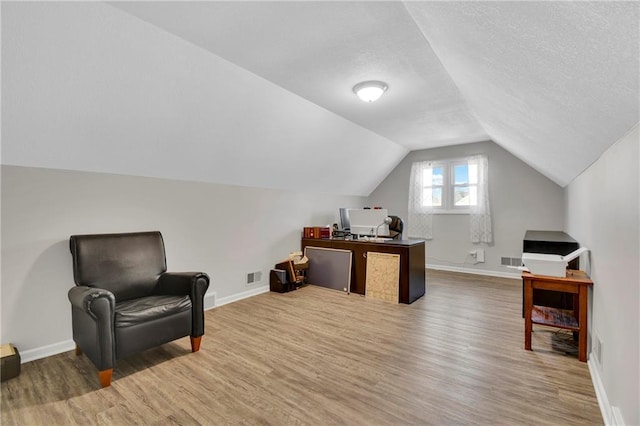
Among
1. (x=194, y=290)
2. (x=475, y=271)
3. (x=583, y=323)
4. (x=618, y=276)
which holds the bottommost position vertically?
(x=475, y=271)

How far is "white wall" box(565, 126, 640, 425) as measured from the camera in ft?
4.38

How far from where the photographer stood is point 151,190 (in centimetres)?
325

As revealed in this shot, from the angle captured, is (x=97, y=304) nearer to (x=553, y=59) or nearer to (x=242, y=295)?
(x=242, y=295)

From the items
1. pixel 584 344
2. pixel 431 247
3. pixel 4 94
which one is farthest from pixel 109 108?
pixel 431 247

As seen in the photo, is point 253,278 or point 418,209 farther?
point 418,209

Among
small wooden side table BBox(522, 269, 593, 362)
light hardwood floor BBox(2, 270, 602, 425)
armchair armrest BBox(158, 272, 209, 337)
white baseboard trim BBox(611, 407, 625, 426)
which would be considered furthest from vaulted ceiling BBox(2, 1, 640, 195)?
light hardwood floor BBox(2, 270, 602, 425)

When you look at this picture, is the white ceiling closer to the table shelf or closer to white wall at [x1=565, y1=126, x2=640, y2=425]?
white wall at [x1=565, y1=126, x2=640, y2=425]

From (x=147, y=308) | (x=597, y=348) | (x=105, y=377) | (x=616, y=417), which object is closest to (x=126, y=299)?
(x=147, y=308)

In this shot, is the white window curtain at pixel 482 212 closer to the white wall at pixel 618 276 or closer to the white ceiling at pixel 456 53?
the white ceiling at pixel 456 53

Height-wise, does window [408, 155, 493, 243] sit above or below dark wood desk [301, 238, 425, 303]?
above

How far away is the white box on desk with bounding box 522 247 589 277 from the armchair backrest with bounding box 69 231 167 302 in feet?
11.4

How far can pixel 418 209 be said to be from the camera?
6418 millimetres

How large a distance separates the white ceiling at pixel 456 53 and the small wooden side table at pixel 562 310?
3.30ft

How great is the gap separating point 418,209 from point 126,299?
5.55m
